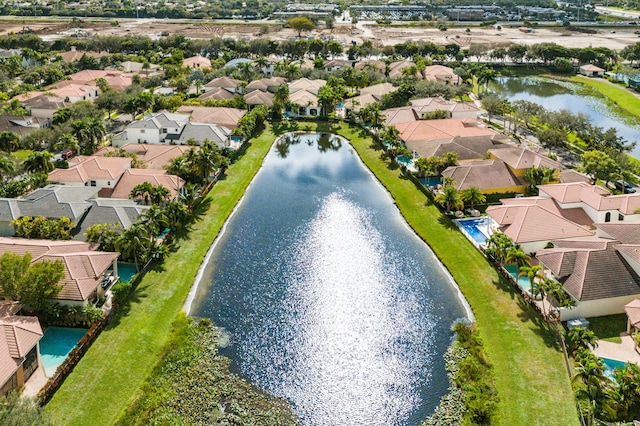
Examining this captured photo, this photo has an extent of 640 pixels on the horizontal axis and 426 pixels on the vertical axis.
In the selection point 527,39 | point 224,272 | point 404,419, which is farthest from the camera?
point 527,39

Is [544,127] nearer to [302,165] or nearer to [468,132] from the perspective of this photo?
[468,132]

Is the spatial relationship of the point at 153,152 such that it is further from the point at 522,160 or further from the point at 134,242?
the point at 522,160

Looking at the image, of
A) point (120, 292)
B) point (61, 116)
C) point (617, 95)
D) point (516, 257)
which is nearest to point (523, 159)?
point (516, 257)

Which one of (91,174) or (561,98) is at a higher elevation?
(91,174)

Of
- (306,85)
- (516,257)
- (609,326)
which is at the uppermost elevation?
(516,257)

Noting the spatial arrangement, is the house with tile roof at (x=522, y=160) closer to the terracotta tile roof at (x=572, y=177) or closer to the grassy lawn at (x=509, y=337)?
the terracotta tile roof at (x=572, y=177)

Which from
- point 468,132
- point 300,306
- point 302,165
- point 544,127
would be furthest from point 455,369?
point 544,127
